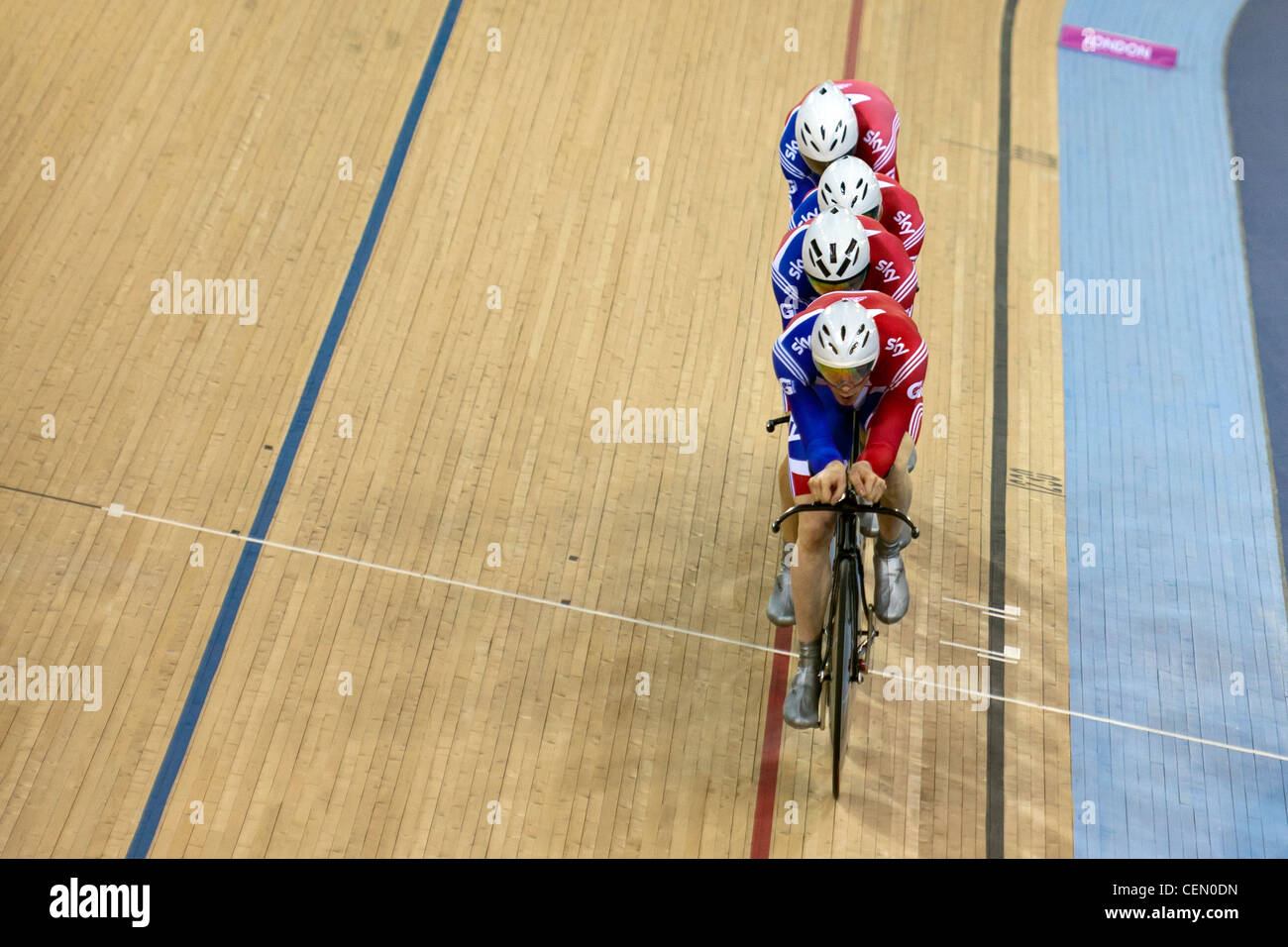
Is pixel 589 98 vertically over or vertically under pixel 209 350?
over

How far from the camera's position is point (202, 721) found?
11.7ft

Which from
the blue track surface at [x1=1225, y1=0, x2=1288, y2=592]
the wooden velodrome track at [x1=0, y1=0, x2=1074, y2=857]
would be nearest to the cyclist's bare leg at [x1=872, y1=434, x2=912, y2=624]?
the wooden velodrome track at [x1=0, y1=0, x2=1074, y2=857]

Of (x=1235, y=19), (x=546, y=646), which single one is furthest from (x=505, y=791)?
(x=1235, y=19)

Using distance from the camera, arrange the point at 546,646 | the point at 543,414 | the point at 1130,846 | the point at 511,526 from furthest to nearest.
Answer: the point at 543,414 < the point at 511,526 < the point at 546,646 < the point at 1130,846

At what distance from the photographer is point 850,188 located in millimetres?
3279

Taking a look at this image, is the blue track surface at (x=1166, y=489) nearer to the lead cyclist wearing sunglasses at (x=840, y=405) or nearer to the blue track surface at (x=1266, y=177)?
the blue track surface at (x=1266, y=177)

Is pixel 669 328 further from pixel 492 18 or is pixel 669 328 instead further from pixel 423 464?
pixel 492 18

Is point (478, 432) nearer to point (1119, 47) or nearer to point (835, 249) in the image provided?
point (835, 249)

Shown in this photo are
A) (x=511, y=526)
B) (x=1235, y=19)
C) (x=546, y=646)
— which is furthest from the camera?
(x=1235, y=19)

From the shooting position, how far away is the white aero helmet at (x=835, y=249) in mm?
3057

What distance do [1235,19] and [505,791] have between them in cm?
539

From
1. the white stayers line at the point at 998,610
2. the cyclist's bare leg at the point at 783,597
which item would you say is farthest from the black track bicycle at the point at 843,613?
the white stayers line at the point at 998,610

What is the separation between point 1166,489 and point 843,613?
1.74 meters

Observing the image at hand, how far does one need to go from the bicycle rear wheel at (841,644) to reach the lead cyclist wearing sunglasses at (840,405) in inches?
2.3
